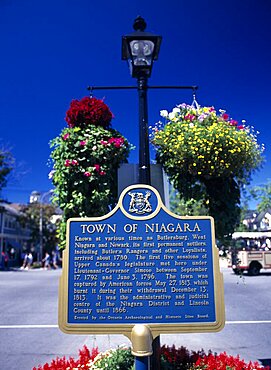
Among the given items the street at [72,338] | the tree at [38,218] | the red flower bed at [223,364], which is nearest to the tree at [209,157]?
the red flower bed at [223,364]

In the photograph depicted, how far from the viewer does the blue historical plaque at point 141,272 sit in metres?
3.14

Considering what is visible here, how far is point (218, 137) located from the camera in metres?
3.80

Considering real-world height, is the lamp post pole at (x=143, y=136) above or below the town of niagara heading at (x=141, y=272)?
above

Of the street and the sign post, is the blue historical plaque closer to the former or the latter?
the sign post

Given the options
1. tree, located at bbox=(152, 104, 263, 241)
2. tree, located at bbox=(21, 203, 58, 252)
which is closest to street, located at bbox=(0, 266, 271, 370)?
tree, located at bbox=(152, 104, 263, 241)

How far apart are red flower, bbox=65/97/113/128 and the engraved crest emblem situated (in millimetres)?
1214

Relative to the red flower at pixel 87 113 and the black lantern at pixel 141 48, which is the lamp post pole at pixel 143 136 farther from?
the red flower at pixel 87 113

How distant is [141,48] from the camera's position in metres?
3.79

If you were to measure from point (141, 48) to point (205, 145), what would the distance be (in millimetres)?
1339

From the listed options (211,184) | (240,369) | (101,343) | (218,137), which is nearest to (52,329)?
(101,343)

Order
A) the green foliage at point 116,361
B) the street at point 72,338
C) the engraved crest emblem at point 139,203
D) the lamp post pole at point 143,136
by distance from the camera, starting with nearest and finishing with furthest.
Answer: the engraved crest emblem at point 139,203, the lamp post pole at point 143,136, the green foliage at point 116,361, the street at point 72,338

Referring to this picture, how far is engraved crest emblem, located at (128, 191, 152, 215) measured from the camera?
134 inches

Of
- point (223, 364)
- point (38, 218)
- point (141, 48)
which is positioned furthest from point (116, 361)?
point (38, 218)

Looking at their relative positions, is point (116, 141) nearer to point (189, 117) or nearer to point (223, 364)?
point (189, 117)
